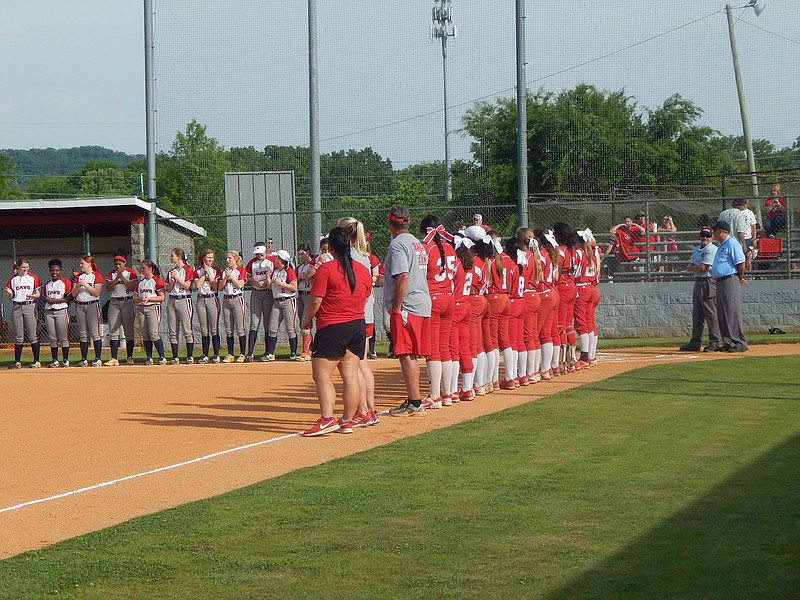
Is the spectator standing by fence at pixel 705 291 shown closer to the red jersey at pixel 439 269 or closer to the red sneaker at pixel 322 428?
the red jersey at pixel 439 269

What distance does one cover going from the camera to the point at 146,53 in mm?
23734

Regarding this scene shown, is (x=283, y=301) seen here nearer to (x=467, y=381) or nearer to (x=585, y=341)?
(x=585, y=341)

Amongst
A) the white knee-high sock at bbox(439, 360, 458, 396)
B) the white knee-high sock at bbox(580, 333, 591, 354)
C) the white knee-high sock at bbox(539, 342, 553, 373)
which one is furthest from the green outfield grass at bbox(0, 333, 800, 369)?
the white knee-high sock at bbox(439, 360, 458, 396)

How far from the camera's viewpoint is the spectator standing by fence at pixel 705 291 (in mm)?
17297

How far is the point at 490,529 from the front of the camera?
587cm

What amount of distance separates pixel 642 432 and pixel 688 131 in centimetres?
2055

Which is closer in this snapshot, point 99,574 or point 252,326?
point 99,574

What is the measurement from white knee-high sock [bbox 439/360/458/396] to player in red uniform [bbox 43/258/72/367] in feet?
32.5

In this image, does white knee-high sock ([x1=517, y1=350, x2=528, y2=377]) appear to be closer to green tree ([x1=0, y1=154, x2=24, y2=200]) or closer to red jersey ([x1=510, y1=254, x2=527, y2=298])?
red jersey ([x1=510, y1=254, x2=527, y2=298])

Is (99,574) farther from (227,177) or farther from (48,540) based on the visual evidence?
(227,177)

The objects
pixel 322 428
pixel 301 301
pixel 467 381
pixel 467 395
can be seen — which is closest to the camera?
pixel 322 428

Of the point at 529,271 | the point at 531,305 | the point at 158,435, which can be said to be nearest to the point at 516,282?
the point at 529,271

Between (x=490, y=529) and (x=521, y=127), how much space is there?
54.1 feet

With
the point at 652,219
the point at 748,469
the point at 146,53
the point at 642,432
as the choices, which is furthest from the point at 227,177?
the point at 748,469
